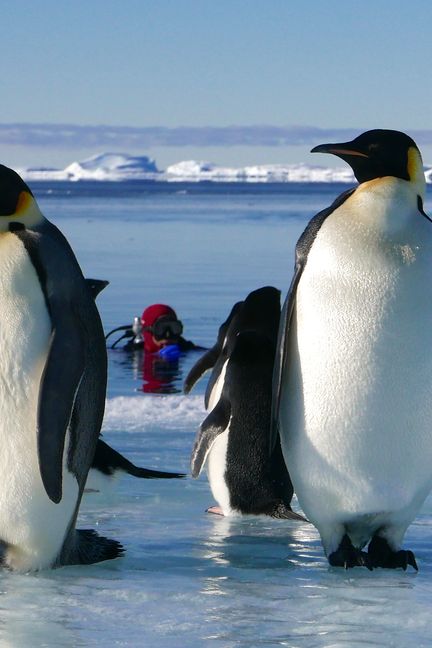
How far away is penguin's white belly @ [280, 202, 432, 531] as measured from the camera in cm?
417

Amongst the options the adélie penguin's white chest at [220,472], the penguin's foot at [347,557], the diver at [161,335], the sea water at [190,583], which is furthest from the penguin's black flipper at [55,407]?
the diver at [161,335]

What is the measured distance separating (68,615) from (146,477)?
2001 millimetres

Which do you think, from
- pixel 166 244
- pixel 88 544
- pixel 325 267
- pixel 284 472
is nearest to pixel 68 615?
pixel 88 544

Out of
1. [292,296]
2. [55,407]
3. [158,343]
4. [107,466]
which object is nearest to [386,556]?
[292,296]

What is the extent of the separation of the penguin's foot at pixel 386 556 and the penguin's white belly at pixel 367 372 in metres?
0.09

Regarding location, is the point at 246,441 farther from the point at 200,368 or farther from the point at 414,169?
the point at 414,169

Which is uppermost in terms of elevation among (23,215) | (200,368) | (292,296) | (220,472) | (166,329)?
(23,215)

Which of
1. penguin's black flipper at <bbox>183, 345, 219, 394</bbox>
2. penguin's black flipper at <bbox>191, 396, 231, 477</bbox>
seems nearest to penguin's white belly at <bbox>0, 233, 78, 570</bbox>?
penguin's black flipper at <bbox>191, 396, 231, 477</bbox>

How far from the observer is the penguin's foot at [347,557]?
14.0 ft

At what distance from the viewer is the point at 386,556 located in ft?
14.2

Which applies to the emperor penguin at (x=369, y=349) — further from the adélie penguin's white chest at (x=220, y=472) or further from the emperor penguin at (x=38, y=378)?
the adélie penguin's white chest at (x=220, y=472)

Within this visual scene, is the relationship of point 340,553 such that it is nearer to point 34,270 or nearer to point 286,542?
point 286,542

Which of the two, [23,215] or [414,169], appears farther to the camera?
[414,169]

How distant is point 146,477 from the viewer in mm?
5566
